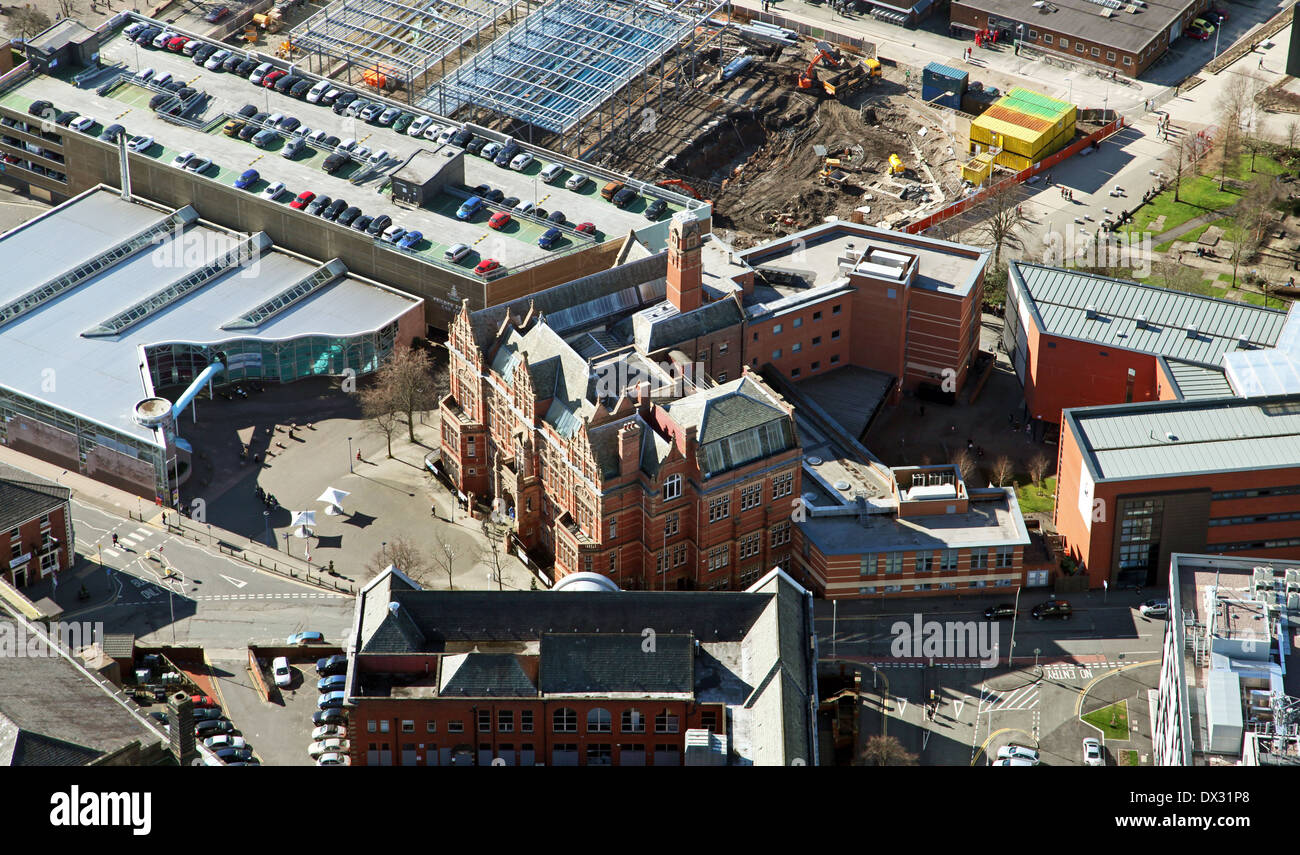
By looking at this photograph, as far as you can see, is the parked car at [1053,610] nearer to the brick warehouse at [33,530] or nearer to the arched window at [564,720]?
the arched window at [564,720]

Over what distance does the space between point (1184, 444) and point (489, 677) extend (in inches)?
3066

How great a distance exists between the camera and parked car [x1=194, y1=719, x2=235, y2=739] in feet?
575

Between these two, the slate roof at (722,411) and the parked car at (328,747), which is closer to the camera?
the parked car at (328,747)

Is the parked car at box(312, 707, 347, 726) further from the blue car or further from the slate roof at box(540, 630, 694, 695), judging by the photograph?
the slate roof at box(540, 630, 694, 695)

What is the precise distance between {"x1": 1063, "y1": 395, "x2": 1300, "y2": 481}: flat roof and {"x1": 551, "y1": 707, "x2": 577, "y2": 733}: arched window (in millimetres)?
60585

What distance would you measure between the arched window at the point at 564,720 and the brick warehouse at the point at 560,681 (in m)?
0.09

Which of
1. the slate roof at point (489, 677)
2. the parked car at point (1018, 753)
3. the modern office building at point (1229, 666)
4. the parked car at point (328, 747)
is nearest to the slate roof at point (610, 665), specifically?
the slate roof at point (489, 677)

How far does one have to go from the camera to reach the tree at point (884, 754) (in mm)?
172500

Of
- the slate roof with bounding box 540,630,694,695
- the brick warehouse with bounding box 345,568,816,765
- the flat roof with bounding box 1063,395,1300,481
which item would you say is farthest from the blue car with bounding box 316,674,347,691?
the flat roof with bounding box 1063,395,1300,481

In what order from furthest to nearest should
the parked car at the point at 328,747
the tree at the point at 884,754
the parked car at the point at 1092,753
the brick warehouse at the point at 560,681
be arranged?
the parked car at the point at 1092,753 < the parked car at the point at 328,747 < the tree at the point at 884,754 < the brick warehouse at the point at 560,681

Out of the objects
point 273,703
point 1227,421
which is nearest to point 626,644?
point 273,703

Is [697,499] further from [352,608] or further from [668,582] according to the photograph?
[352,608]

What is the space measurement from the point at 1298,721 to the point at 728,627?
49.6 metres

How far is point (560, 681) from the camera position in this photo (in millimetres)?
166500
